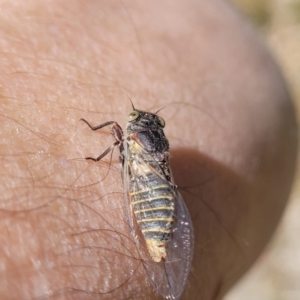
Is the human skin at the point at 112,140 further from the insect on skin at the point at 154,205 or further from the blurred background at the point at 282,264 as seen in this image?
the blurred background at the point at 282,264

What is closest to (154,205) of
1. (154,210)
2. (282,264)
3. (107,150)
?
(154,210)

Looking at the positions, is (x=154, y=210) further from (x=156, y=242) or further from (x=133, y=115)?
(x=133, y=115)

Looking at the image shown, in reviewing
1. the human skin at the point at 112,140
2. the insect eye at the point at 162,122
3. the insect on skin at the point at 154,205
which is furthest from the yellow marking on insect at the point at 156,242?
the insect eye at the point at 162,122

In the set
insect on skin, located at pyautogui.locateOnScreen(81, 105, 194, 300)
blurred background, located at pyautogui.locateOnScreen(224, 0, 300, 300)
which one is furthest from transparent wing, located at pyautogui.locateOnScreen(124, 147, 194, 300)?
blurred background, located at pyautogui.locateOnScreen(224, 0, 300, 300)

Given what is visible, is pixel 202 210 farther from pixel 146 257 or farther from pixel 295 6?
pixel 295 6

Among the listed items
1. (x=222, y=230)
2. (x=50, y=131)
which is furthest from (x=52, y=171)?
(x=222, y=230)

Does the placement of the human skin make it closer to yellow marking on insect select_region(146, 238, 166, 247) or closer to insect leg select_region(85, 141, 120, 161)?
insect leg select_region(85, 141, 120, 161)

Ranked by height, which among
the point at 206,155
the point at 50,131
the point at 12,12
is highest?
the point at 12,12
